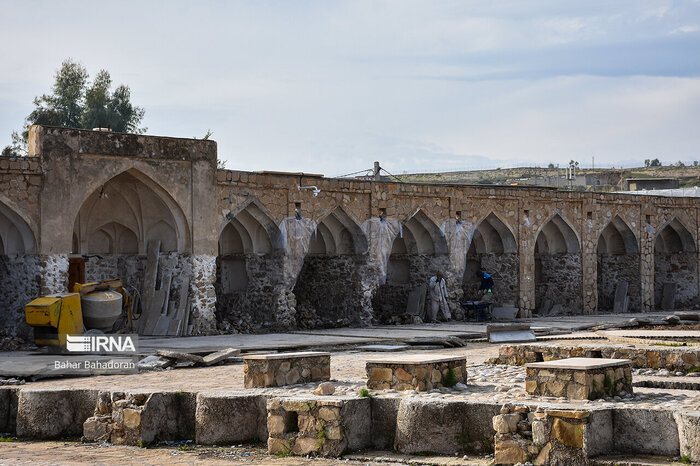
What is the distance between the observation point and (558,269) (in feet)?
85.1

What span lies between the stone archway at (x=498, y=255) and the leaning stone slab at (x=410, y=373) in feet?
49.1

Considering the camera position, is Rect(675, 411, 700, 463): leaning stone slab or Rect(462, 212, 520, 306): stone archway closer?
Rect(675, 411, 700, 463): leaning stone slab

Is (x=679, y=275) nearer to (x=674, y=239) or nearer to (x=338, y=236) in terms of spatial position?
(x=674, y=239)

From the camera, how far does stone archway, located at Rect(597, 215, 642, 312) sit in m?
27.0

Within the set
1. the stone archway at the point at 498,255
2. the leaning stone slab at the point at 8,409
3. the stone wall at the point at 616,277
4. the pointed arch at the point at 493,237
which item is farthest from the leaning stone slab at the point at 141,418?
the stone wall at the point at 616,277

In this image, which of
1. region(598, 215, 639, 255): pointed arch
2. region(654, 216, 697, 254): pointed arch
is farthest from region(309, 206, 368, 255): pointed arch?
region(654, 216, 697, 254): pointed arch

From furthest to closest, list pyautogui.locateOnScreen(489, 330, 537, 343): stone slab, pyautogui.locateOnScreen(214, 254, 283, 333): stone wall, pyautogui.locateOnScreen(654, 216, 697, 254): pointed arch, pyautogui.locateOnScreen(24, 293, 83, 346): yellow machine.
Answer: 1. pyautogui.locateOnScreen(654, 216, 697, 254): pointed arch
2. pyautogui.locateOnScreen(214, 254, 283, 333): stone wall
3. pyautogui.locateOnScreen(489, 330, 537, 343): stone slab
4. pyautogui.locateOnScreen(24, 293, 83, 346): yellow machine

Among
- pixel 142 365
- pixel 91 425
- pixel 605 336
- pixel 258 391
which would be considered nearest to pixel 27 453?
pixel 91 425

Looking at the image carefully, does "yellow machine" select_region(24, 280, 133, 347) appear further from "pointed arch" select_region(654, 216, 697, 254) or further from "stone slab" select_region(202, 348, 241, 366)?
"pointed arch" select_region(654, 216, 697, 254)

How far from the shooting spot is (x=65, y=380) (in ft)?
38.0

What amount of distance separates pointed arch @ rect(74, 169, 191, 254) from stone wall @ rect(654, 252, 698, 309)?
1605cm

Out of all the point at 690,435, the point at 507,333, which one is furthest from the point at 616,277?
the point at 690,435

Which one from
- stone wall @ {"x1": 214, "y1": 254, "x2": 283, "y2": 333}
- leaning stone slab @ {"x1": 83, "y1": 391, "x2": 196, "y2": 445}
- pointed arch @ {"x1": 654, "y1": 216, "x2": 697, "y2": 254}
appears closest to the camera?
leaning stone slab @ {"x1": 83, "y1": 391, "x2": 196, "y2": 445}

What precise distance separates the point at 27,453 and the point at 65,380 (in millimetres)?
2852
